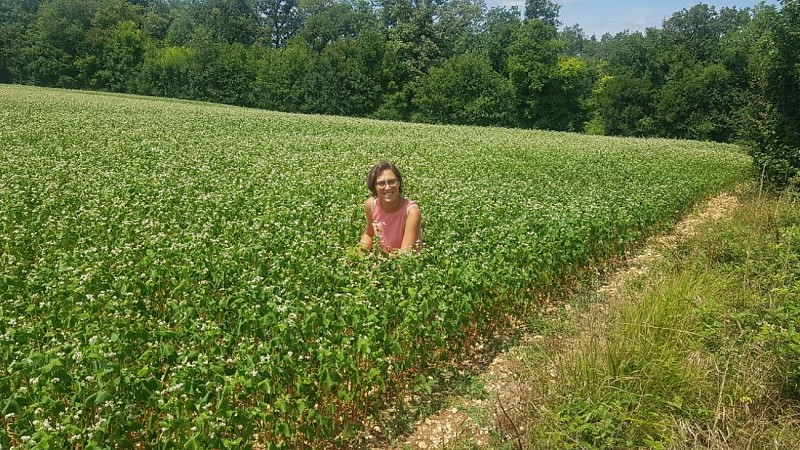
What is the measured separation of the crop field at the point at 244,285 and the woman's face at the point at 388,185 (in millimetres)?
865

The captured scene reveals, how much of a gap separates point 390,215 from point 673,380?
401cm

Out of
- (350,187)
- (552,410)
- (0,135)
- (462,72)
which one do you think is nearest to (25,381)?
(552,410)

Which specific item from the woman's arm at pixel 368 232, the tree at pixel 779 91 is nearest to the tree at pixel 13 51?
the woman's arm at pixel 368 232

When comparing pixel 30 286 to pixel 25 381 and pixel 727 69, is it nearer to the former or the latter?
pixel 25 381

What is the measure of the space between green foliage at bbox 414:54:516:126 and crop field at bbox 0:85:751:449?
46068 mm

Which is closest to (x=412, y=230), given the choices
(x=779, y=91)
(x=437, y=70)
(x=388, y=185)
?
(x=388, y=185)

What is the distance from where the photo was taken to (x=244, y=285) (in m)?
5.43

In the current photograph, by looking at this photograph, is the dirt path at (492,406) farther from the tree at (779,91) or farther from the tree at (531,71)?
the tree at (531,71)

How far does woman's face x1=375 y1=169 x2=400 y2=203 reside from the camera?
6.97 meters

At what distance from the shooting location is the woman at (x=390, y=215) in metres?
6.82

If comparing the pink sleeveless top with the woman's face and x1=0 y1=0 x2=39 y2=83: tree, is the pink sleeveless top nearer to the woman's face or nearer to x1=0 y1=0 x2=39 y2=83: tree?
the woman's face

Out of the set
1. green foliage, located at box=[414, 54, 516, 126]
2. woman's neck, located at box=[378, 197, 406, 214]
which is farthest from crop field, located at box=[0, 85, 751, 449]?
green foliage, located at box=[414, 54, 516, 126]

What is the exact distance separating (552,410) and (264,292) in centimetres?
272

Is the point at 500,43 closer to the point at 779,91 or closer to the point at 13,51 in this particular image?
the point at 779,91
